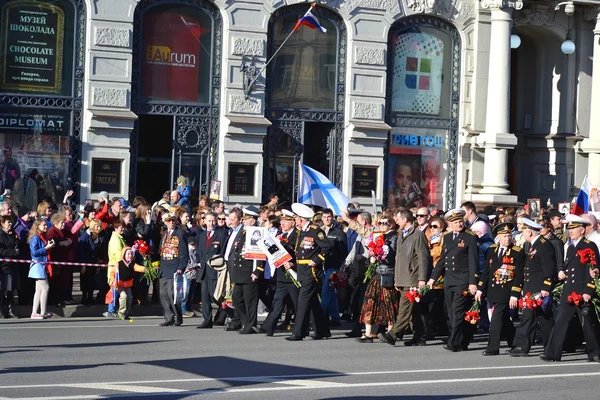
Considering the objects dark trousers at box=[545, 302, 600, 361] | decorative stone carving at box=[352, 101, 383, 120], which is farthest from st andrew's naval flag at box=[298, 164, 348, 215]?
dark trousers at box=[545, 302, 600, 361]

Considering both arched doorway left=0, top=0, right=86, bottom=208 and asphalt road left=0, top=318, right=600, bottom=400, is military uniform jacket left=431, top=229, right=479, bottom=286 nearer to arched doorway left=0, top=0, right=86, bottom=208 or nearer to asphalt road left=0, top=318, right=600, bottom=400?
asphalt road left=0, top=318, right=600, bottom=400

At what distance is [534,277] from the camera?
1700 centimetres

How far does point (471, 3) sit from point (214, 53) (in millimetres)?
7488

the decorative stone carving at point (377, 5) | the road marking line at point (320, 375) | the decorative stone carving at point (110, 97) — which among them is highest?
the decorative stone carving at point (377, 5)

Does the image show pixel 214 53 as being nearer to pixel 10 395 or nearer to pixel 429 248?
pixel 429 248

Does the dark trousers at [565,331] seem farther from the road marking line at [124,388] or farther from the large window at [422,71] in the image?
the large window at [422,71]

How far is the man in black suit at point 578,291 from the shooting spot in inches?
652

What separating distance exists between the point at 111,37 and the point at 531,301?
15951mm

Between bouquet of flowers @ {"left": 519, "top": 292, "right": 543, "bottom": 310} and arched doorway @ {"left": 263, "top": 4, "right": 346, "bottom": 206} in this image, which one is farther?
arched doorway @ {"left": 263, "top": 4, "right": 346, "bottom": 206}

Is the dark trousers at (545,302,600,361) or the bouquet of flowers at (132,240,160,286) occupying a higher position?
the bouquet of flowers at (132,240,160,286)

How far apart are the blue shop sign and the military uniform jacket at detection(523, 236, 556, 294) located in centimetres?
1709

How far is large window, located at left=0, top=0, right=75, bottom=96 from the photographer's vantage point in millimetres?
29250

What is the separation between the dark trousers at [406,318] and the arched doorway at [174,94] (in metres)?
13.6

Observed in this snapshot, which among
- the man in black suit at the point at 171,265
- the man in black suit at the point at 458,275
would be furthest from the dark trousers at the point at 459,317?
the man in black suit at the point at 171,265
